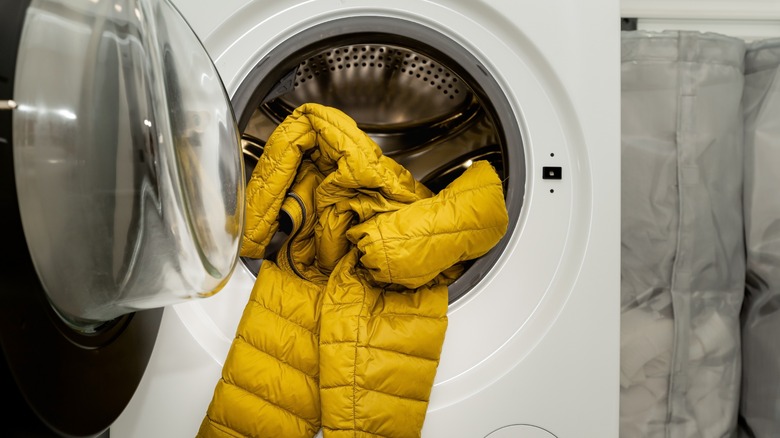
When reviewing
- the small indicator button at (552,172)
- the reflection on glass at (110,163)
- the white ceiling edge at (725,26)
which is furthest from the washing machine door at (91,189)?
the white ceiling edge at (725,26)

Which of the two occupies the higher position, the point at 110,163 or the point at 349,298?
the point at 110,163

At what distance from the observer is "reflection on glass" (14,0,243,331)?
52 cm

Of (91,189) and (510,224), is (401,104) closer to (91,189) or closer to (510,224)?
(510,224)

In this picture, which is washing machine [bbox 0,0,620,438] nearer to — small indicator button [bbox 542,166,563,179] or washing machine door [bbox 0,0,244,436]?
small indicator button [bbox 542,166,563,179]

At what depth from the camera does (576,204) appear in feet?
2.69

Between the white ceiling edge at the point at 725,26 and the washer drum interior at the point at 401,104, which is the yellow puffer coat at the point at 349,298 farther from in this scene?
the white ceiling edge at the point at 725,26

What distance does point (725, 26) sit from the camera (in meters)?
1.17

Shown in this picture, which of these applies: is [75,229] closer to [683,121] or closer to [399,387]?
[399,387]

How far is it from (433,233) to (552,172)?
20cm

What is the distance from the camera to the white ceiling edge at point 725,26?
116 cm

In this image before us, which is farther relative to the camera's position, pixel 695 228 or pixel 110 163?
pixel 695 228

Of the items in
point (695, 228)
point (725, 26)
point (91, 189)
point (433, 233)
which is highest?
point (725, 26)

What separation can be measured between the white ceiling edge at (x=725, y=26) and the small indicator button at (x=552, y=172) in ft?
1.78

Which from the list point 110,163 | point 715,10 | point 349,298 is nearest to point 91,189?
point 110,163
